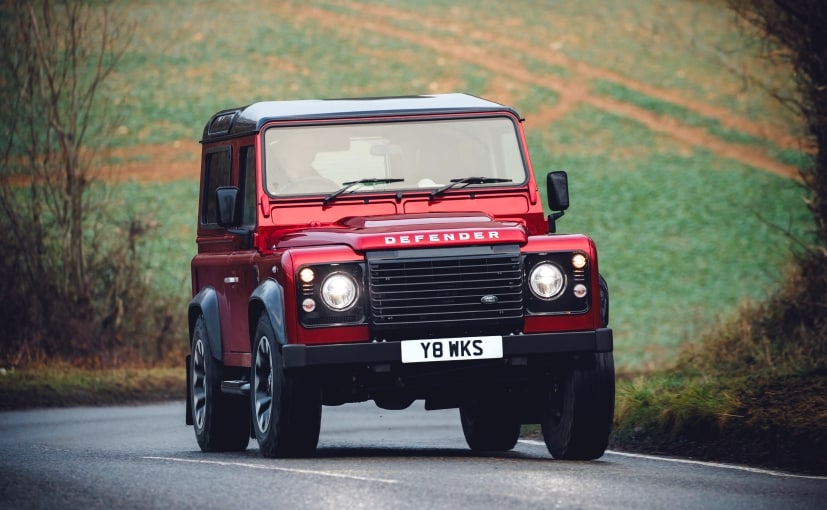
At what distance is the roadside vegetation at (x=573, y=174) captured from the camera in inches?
737

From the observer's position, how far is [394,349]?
11891mm

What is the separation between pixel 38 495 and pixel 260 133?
155 inches

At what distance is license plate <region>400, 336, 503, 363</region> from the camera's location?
11.9 m

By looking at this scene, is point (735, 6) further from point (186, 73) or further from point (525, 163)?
point (186, 73)

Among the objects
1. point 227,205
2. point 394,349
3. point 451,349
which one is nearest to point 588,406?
point 451,349

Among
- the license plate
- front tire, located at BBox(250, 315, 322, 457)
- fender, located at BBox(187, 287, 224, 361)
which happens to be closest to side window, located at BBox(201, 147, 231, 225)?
fender, located at BBox(187, 287, 224, 361)

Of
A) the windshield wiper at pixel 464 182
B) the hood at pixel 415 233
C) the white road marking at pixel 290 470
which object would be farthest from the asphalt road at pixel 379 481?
the windshield wiper at pixel 464 182

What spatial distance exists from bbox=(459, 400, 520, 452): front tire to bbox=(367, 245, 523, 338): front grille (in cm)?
225

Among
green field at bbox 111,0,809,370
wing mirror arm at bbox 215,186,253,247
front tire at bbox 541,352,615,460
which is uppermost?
green field at bbox 111,0,809,370

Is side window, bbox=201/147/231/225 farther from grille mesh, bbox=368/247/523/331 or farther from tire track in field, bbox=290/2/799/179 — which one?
tire track in field, bbox=290/2/799/179

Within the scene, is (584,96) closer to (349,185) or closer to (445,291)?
(349,185)

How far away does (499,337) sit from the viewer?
12070mm

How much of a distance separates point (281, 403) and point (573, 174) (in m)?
37.5

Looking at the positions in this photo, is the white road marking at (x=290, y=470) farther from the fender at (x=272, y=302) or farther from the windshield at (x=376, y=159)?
the windshield at (x=376, y=159)
